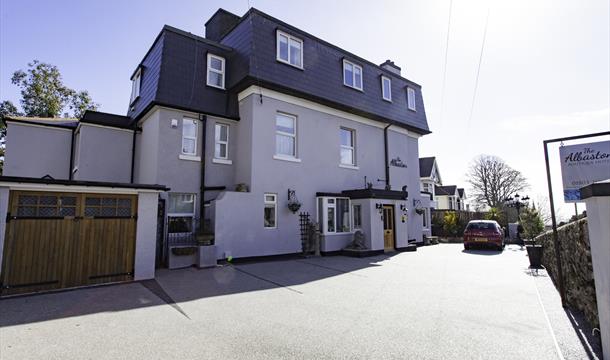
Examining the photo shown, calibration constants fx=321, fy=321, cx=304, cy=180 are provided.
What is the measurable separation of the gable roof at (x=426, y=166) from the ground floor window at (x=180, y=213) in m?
31.3

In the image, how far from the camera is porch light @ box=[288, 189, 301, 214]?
40.5 ft

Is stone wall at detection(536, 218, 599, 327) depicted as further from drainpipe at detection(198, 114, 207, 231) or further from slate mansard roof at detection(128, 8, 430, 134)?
drainpipe at detection(198, 114, 207, 231)

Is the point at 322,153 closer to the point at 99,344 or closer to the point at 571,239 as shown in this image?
the point at 571,239

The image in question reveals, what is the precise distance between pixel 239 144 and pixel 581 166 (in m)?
10.4

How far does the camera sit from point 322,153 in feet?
46.8

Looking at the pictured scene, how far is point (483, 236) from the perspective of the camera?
56.0 feet

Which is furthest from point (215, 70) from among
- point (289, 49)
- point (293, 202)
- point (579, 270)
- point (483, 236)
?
point (483, 236)

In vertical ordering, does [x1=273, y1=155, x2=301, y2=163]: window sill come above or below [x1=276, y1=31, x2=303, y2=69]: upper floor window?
below

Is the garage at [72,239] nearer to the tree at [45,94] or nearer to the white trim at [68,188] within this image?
the white trim at [68,188]

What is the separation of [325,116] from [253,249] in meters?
6.79

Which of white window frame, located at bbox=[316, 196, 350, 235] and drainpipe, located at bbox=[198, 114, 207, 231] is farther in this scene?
white window frame, located at bbox=[316, 196, 350, 235]

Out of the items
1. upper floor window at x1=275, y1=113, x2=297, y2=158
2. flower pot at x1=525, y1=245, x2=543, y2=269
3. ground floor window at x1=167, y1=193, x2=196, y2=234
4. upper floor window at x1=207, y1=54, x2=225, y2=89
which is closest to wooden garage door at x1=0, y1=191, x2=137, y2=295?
ground floor window at x1=167, y1=193, x2=196, y2=234

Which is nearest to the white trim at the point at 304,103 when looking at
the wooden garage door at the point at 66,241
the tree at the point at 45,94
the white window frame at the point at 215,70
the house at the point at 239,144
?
the house at the point at 239,144

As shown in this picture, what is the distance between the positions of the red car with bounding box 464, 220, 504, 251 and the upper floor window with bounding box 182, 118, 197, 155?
14.6 m
